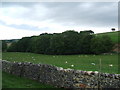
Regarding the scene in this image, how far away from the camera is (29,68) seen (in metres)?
16.2

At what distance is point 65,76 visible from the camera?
1287 centimetres

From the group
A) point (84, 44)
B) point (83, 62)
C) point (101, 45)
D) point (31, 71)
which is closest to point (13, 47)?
point (84, 44)

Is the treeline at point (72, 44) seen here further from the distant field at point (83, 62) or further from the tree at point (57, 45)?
the distant field at point (83, 62)

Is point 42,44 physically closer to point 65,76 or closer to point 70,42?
point 70,42

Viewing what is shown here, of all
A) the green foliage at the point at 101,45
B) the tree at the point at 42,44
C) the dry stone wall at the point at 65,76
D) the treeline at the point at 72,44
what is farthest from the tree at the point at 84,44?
the dry stone wall at the point at 65,76

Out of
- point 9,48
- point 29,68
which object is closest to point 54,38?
point 9,48

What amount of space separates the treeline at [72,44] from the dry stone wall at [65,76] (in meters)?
40.0

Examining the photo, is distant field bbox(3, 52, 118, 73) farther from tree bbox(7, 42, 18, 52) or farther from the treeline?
tree bbox(7, 42, 18, 52)

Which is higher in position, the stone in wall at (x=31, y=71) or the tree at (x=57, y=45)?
the tree at (x=57, y=45)

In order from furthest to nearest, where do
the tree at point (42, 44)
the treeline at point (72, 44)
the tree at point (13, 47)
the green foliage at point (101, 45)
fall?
the tree at point (13, 47), the tree at point (42, 44), the treeline at point (72, 44), the green foliage at point (101, 45)

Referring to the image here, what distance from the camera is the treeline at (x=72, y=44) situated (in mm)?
57309

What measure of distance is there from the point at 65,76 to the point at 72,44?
5144 centimetres

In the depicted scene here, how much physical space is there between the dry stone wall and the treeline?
40.0 meters

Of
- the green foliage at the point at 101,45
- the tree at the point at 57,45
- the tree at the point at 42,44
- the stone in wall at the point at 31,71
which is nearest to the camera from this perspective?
the stone in wall at the point at 31,71
